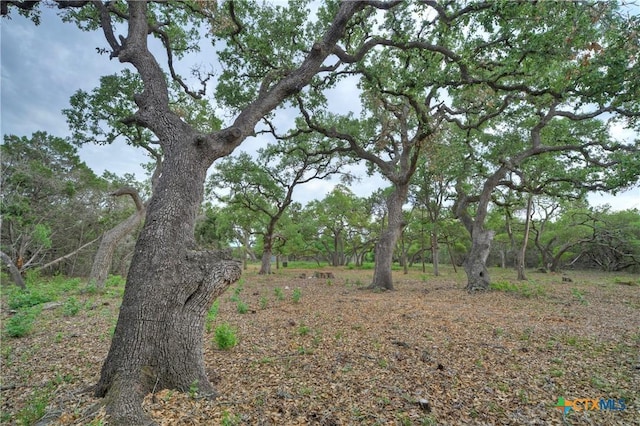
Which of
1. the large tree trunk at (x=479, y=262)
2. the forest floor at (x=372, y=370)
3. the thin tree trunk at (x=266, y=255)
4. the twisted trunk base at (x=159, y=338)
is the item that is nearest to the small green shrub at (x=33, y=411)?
the forest floor at (x=372, y=370)

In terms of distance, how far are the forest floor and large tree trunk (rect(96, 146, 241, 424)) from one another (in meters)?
0.15

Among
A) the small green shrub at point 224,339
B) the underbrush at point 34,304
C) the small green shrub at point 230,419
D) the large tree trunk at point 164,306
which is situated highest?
the large tree trunk at point 164,306

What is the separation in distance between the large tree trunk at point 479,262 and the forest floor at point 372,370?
3826 millimetres

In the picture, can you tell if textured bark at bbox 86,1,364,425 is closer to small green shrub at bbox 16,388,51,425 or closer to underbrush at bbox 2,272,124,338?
small green shrub at bbox 16,388,51,425

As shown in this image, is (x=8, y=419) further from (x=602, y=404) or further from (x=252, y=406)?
(x=602, y=404)

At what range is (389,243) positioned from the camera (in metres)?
10.5

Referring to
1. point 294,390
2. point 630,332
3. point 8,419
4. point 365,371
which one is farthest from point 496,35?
point 8,419

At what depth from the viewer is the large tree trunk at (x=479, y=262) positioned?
10.3 meters

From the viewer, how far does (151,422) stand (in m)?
2.27

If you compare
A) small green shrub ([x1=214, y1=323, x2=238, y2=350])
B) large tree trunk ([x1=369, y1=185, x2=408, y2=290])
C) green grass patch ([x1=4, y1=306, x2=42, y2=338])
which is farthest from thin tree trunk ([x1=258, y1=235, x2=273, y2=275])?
small green shrub ([x1=214, y1=323, x2=238, y2=350])

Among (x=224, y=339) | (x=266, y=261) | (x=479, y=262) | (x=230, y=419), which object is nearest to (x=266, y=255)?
(x=266, y=261)

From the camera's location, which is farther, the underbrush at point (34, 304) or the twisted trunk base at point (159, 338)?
the underbrush at point (34, 304)

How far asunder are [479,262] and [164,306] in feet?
35.2

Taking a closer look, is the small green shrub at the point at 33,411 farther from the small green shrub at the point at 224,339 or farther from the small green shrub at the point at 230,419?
the small green shrub at the point at 224,339
